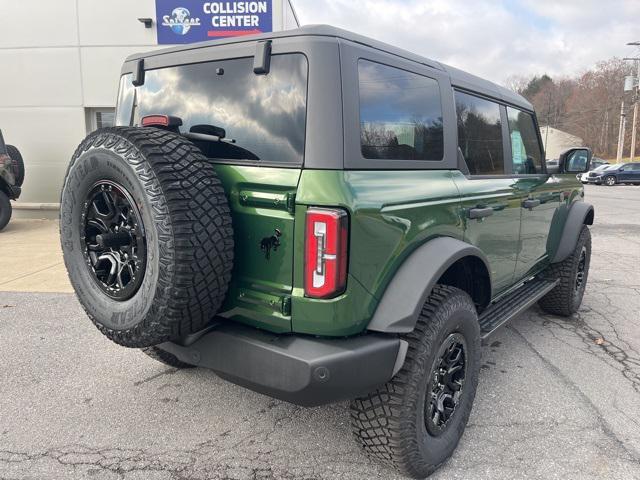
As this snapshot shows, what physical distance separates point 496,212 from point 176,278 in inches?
80.3

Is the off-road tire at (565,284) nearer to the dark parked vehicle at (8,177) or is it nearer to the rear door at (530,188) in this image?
the rear door at (530,188)

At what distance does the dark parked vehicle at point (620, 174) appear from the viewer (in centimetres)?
2880

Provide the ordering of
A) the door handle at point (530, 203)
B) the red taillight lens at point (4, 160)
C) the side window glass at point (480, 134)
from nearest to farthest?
the side window glass at point (480, 134) → the door handle at point (530, 203) → the red taillight lens at point (4, 160)

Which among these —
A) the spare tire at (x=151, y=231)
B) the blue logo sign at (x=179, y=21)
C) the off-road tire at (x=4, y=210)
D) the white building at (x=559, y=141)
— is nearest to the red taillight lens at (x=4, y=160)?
the off-road tire at (x=4, y=210)

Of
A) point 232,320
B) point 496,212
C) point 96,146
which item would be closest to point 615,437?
point 496,212

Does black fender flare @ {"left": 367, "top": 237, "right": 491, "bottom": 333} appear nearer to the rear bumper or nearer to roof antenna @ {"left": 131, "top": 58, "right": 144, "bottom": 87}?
the rear bumper

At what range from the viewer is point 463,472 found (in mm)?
2434

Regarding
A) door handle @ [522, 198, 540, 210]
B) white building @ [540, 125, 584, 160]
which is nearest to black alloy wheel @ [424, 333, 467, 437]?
door handle @ [522, 198, 540, 210]

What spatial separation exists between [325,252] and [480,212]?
1.26 metres

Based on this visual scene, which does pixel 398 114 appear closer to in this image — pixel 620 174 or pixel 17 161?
pixel 17 161

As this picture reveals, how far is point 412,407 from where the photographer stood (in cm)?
218

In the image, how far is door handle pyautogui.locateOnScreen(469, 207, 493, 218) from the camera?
271cm

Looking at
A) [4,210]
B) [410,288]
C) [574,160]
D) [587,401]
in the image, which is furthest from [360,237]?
[4,210]

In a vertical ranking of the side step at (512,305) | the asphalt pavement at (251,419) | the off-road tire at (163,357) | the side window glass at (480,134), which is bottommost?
the asphalt pavement at (251,419)
